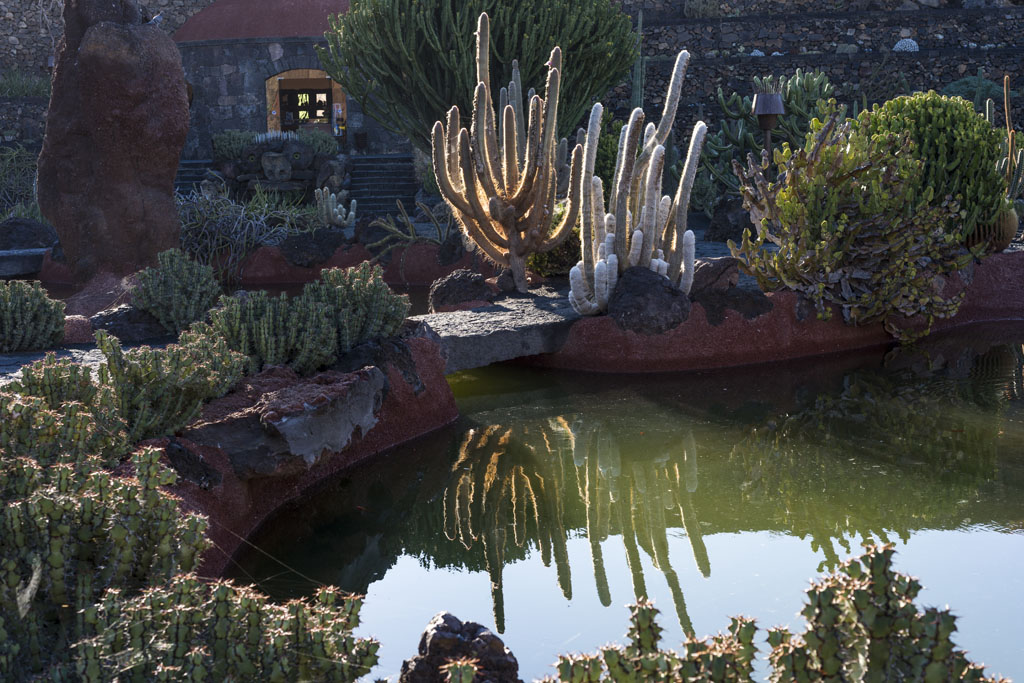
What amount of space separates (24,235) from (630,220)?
365 inches

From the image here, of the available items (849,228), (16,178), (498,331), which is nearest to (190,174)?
(16,178)

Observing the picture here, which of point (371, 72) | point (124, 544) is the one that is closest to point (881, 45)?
point (371, 72)

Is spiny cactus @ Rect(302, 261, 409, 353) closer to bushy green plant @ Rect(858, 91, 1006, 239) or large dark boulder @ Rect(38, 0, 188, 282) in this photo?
large dark boulder @ Rect(38, 0, 188, 282)

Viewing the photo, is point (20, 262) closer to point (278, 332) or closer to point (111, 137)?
point (111, 137)

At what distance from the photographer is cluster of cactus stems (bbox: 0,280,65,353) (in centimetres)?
686

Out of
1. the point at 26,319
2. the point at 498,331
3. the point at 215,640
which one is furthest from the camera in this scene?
the point at 498,331

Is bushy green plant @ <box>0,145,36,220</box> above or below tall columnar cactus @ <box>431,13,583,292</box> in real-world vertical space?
below

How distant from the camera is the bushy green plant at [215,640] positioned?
225cm

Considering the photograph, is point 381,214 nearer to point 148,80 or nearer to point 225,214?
point 225,214

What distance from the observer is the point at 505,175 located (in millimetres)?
8531

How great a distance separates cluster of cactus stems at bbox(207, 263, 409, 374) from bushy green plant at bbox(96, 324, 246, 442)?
105 centimetres

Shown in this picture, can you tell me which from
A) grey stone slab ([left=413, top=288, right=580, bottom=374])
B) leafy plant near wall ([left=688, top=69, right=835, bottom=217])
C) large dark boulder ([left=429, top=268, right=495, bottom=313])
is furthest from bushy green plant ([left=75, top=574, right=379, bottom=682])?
leafy plant near wall ([left=688, top=69, right=835, bottom=217])

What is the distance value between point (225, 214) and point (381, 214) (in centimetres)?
479

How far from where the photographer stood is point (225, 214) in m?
13.2
